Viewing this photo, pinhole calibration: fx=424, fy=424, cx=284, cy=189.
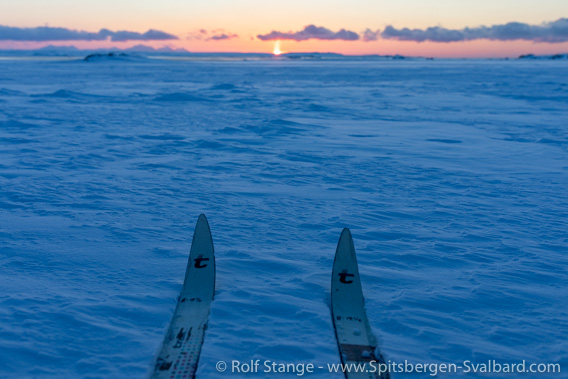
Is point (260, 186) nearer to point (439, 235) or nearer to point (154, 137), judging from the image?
point (439, 235)

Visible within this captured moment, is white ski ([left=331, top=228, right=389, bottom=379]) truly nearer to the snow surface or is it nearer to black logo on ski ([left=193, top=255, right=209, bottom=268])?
the snow surface

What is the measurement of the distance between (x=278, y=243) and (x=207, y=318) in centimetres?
137

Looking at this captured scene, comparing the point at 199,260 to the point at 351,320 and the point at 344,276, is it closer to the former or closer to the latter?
the point at 344,276

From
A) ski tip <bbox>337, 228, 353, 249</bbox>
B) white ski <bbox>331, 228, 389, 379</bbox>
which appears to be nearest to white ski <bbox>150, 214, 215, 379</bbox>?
white ski <bbox>331, 228, 389, 379</bbox>

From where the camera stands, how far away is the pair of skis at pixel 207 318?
2715 millimetres

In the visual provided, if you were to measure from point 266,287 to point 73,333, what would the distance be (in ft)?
4.84

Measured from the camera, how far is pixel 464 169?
23.3ft

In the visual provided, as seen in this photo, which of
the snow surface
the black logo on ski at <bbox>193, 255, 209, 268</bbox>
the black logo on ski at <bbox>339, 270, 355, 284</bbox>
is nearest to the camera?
the snow surface

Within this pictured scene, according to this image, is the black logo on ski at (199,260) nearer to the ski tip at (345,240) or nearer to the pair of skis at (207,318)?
the pair of skis at (207,318)

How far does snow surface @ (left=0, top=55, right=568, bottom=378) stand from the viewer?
294 cm

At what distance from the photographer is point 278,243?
14.3 feet

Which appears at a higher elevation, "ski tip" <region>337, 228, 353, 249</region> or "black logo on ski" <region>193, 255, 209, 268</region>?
"ski tip" <region>337, 228, 353, 249</region>

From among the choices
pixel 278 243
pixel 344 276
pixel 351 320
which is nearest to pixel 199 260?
pixel 278 243

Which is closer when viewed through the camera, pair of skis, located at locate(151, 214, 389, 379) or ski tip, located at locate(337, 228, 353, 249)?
pair of skis, located at locate(151, 214, 389, 379)
